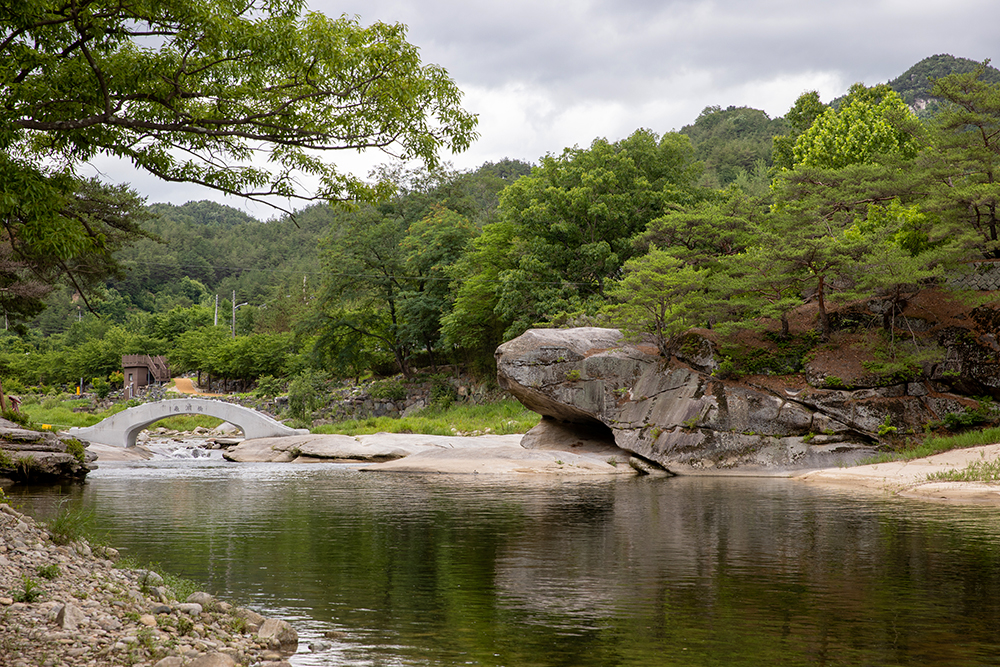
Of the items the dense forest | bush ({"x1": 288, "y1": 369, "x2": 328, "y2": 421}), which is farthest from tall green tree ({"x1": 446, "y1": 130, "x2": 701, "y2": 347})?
bush ({"x1": 288, "y1": 369, "x2": 328, "y2": 421})

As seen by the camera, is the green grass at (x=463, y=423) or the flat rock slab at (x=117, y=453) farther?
the green grass at (x=463, y=423)

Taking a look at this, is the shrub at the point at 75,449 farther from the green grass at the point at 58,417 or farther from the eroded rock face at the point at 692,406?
the green grass at the point at 58,417

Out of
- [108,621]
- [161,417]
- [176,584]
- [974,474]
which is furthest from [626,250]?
[108,621]

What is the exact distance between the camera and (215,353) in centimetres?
6856

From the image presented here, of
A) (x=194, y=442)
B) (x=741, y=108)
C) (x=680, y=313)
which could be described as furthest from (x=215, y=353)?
(x=741, y=108)

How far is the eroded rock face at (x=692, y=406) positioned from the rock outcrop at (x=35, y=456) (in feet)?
51.0

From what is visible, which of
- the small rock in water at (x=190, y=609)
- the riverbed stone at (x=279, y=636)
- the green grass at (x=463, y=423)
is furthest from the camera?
the green grass at (x=463, y=423)

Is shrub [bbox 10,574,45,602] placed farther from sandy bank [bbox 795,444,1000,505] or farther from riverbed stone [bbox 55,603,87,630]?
sandy bank [bbox 795,444,1000,505]

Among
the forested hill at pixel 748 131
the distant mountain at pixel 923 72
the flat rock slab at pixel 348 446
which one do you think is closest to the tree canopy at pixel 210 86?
the flat rock slab at pixel 348 446

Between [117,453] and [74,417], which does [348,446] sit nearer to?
[117,453]

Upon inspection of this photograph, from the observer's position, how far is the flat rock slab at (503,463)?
28219 millimetres

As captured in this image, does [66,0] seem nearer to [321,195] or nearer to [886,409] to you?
[321,195]

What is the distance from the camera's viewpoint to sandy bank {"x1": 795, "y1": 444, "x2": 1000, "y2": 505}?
739 inches

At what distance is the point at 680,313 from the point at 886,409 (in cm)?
794
